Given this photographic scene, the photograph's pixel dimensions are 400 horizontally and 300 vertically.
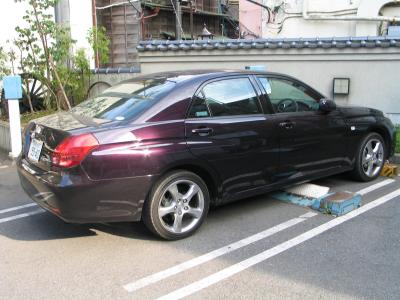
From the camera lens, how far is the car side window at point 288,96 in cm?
494

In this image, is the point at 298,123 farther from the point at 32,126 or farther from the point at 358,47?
the point at 358,47

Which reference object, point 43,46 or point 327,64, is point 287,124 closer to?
point 327,64

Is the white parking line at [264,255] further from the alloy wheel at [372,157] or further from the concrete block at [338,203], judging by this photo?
the alloy wheel at [372,157]

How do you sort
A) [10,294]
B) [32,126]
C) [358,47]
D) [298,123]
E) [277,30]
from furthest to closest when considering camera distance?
1. [277,30]
2. [358,47]
3. [298,123]
4. [32,126]
5. [10,294]

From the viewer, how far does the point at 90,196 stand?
3.75m

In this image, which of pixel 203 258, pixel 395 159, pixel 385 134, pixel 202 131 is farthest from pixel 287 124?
pixel 395 159

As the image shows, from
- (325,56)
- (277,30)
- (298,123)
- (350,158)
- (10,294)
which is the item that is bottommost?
(10,294)

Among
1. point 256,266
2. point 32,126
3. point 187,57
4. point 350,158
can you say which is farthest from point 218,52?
point 256,266

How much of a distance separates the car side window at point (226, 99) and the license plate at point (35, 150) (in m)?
1.37

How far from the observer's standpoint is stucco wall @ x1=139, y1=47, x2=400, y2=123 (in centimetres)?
869

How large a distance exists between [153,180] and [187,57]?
588 cm

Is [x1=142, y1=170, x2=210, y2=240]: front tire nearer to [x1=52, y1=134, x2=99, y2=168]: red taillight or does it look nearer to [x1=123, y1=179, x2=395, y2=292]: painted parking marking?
[x1=123, y1=179, x2=395, y2=292]: painted parking marking

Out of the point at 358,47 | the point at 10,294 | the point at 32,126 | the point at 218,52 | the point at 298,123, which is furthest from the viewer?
the point at 218,52

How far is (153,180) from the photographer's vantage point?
13.0 feet
